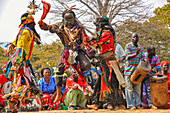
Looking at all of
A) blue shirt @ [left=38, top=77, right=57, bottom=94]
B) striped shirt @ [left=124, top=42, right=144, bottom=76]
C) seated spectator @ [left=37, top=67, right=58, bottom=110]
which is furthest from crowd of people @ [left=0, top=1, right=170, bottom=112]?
blue shirt @ [left=38, top=77, right=57, bottom=94]

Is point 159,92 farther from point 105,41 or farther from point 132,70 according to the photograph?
point 105,41

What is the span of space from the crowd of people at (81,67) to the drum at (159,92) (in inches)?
5.6

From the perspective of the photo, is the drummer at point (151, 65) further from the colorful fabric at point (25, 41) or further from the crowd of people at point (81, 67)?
the colorful fabric at point (25, 41)

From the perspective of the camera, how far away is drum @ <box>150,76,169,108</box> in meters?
7.00

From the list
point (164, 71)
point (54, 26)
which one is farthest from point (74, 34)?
point (164, 71)

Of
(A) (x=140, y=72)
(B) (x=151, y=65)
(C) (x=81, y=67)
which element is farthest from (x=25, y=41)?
(B) (x=151, y=65)

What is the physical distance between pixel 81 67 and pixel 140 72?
61.0 inches

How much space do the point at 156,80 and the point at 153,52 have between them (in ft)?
2.84

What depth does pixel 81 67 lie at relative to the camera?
638 cm

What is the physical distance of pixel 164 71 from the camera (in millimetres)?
8273

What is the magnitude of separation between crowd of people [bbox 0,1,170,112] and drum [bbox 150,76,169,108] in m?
0.14

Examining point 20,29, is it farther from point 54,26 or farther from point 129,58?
point 129,58

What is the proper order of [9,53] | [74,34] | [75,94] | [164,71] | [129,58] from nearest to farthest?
[9,53] → [74,34] → [129,58] → [75,94] → [164,71]

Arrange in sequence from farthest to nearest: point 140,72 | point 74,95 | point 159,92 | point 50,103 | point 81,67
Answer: point 50,103 < point 74,95 < point 159,92 < point 140,72 < point 81,67
